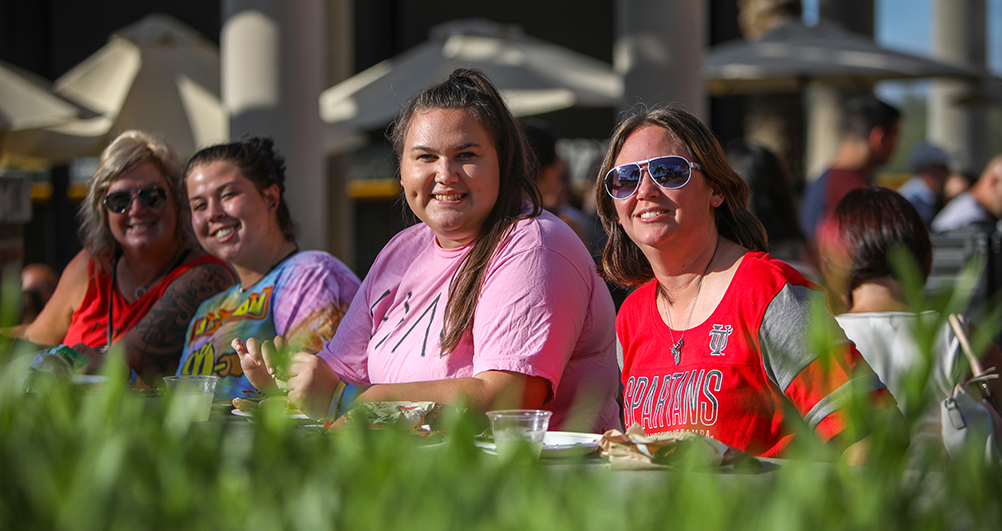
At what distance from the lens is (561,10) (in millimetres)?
13664

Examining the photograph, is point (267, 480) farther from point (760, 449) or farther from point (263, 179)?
point (263, 179)

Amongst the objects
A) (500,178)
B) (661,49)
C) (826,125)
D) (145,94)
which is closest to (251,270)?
(500,178)

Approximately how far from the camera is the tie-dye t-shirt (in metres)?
3.08

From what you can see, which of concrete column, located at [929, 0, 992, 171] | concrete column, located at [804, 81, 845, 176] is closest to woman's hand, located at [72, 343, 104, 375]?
concrete column, located at [804, 81, 845, 176]

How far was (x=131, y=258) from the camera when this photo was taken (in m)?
3.76

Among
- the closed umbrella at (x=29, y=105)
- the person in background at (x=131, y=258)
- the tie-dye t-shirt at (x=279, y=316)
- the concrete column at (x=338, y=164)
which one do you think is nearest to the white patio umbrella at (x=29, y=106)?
the closed umbrella at (x=29, y=105)

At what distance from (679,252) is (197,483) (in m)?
1.60

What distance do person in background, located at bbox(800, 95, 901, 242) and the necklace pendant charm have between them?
3.06 m

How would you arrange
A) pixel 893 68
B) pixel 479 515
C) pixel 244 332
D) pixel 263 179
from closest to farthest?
pixel 479 515
pixel 244 332
pixel 263 179
pixel 893 68

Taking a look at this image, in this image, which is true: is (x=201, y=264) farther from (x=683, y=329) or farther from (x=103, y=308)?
(x=683, y=329)

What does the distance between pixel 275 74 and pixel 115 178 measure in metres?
2.55

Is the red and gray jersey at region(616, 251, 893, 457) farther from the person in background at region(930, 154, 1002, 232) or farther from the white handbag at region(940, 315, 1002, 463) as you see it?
the person in background at region(930, 154, 1002, 232)

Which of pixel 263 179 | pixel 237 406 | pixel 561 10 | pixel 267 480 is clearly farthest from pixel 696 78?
pixel 561 10

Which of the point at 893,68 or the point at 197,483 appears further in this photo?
the point at 893,68
